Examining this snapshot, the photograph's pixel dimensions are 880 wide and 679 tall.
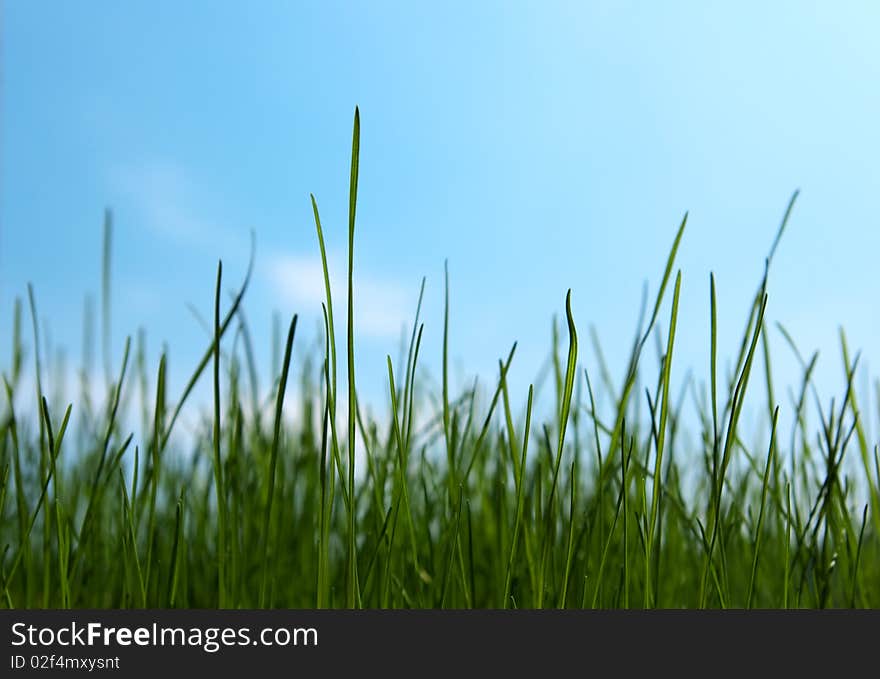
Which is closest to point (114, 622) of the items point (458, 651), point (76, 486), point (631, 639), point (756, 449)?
point (458, 651)

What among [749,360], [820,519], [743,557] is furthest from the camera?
[743,557]

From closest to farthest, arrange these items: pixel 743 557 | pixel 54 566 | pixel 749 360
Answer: pixel 749 360
pixel 54 566
pixel 743 557

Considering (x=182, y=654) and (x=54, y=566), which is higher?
(x=54, y=566)

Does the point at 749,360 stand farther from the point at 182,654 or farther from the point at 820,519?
the point at 182,654

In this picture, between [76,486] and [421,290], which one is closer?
[421,290]

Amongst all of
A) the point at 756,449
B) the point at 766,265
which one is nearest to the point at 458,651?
the point at 766,265

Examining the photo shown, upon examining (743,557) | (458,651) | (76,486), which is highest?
(76,486)

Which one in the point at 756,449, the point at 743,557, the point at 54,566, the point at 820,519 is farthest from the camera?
the point at 756,449

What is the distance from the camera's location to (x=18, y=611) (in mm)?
556

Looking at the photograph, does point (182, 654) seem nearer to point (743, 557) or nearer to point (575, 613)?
point (575, 613)

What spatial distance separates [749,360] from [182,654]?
1.48ft

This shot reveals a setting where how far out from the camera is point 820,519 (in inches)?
28.8

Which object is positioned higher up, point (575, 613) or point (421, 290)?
point (421, 290)

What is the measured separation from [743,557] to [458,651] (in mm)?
833
